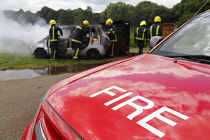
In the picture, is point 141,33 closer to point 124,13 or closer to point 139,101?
point 139,101

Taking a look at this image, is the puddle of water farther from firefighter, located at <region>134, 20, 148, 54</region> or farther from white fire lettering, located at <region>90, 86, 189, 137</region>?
white fire lettering, located at <region>90, 86, 189, 137</region>

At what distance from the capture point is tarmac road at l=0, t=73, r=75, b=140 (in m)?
2.73

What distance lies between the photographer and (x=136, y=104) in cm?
108

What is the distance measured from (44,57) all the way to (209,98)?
8947 millimetres

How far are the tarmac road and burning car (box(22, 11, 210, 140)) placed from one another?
63.2 inches

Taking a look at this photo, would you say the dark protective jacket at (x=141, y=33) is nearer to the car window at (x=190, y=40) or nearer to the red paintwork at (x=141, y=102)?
the car window at (x=190, y=40)

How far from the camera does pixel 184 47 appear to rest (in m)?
2.01

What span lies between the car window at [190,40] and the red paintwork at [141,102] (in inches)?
11.6

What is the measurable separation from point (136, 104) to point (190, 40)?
4.33 ft

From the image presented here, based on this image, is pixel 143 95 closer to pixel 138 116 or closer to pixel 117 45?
pixel 138 116

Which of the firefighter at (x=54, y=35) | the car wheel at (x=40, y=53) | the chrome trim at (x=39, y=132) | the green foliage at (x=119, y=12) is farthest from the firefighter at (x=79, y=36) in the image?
the green foliage at (x=119, y=12)

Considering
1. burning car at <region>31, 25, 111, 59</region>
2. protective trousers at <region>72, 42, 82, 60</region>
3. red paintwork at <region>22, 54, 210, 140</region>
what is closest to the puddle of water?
protective trousers at <region>72, 42, 82, 60</region>

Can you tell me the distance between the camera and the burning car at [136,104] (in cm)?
88

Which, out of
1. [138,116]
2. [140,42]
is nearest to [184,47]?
[138,116]
